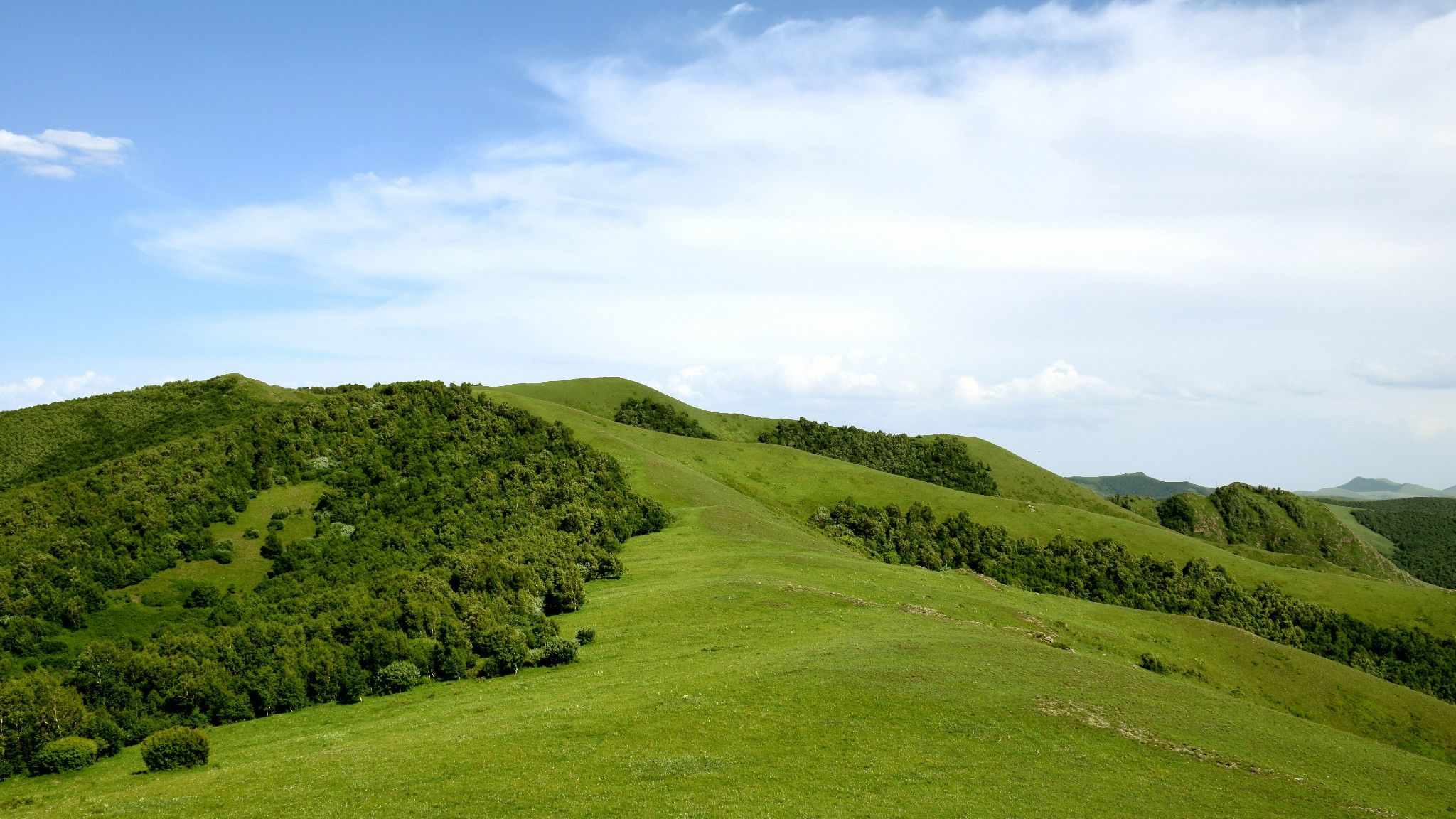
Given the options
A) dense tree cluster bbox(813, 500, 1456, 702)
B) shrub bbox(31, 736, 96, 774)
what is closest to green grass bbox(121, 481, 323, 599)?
shrub bbox(31, 736, 96, 774)

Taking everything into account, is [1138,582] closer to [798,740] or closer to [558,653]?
[558,653]

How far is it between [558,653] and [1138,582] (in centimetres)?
9788

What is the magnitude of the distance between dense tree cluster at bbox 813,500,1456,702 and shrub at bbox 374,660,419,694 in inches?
3079

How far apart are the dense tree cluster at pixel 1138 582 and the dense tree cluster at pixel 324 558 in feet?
162

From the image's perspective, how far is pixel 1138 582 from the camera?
11544 cm

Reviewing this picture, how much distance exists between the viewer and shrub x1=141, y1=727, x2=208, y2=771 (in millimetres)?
32812

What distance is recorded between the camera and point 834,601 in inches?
2197

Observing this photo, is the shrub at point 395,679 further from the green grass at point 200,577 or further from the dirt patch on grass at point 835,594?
the dirt patch on grass at point 835,594

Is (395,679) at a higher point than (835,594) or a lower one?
lower

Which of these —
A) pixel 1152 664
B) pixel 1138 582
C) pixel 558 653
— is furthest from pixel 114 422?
pixel 1138 582

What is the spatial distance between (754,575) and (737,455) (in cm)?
8891

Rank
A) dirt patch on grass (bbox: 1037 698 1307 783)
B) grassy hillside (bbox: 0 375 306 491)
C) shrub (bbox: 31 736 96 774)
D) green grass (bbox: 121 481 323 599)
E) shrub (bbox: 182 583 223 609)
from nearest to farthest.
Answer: dirt patch on grass (bbox: 1037 698 1307 783) < shrub (bbox: 31 736 96 774) < shrub (bbox: 182 583 223 609) < green grass (bbox: 121 481 323 599) < grassy hillside (bbox: 0 375 306 491)

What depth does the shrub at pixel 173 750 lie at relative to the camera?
108 feet

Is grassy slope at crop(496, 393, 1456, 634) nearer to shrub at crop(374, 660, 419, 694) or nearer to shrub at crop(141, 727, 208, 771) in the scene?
shrub at crop(374, 660, 419, 694)
